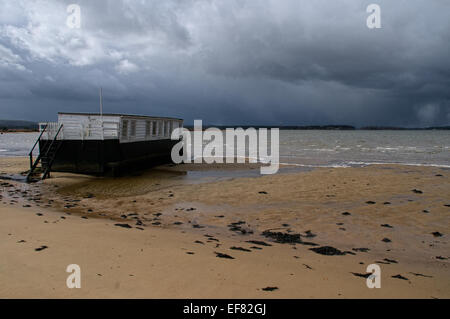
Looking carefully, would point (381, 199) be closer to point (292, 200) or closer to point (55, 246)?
point (292, 200)

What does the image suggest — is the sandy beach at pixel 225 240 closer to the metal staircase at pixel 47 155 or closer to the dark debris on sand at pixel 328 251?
the dark debris on sand at pixel 328 251

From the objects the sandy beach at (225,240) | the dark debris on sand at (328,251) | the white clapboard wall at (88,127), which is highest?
the white clapboard wall at (88,127)

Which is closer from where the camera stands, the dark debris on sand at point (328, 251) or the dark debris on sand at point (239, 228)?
the dark debris on sand at point (328, 251)

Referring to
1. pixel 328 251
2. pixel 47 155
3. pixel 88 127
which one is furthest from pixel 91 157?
pixel 328 251

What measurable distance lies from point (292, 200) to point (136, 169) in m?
12.1

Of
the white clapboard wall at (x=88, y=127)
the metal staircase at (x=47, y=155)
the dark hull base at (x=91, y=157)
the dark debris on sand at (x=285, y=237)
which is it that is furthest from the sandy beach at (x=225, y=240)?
the white clapboard wall at (x=88, y=127)

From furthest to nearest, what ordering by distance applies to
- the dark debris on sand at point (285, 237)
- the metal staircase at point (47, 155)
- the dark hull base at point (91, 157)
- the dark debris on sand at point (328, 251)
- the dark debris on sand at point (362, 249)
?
the dark hull base at point (91, 157) → the metal staircase at point (47, 155) → the dark debris on sand at point (285, 237) → the dark debris on sand at point (362, 249) → the dark debris on sand at point (328, 251)

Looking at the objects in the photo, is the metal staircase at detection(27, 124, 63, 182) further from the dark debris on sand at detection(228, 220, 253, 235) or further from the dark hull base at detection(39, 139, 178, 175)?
the dark debris on sand at detection(228, 220, 253, 235)

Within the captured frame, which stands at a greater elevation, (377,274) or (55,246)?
(55,246)

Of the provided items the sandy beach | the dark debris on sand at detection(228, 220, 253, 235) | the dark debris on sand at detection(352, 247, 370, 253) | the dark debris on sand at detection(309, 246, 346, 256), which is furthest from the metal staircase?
the dark debris on sand at detection(352, 247, 370, 253)

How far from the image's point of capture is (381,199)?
12672 millimetres

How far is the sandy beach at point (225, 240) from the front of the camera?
458 cm

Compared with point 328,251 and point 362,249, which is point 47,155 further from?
point 362,249
